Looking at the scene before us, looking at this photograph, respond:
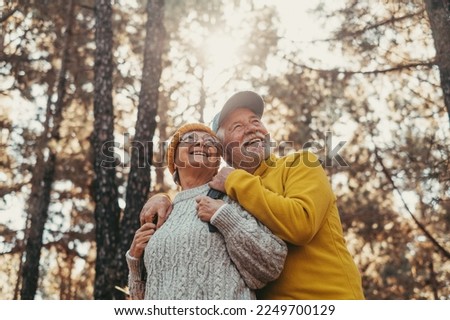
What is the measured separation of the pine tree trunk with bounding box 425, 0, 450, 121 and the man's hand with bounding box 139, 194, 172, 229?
387 cm

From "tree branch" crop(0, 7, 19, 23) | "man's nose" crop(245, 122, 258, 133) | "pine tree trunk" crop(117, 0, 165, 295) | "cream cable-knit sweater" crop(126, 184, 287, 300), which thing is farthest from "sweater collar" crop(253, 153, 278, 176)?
"tree branch" crop(0, 7, 19, 23)

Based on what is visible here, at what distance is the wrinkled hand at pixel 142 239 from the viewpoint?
248 centimetres

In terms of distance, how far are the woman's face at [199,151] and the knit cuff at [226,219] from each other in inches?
18.7

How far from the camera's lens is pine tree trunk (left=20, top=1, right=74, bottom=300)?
33.0 feet

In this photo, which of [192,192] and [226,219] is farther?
[192,192]

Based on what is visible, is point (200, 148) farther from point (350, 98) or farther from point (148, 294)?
point (350, 98)

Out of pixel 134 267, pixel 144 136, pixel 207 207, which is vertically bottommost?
pixel 134 267

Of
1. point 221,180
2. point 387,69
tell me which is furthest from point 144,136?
point 221,180

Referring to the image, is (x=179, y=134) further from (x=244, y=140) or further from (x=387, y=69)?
(x=387, y=69)

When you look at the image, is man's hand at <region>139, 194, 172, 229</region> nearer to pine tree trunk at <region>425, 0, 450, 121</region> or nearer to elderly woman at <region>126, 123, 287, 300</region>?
elderly woman at <region>126, 123, 287, 300</region>

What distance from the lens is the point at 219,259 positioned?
2180 millimetres

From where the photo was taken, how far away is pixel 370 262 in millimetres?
13320

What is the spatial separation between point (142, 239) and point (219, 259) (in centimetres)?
48

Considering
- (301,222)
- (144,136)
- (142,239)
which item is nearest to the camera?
(301,222)
